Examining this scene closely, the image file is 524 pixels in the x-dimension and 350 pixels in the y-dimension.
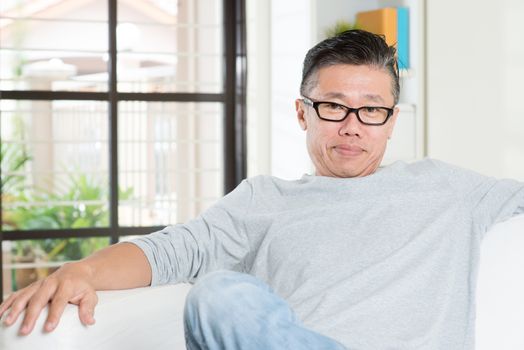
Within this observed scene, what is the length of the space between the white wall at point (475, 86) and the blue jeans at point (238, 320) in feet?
6.72

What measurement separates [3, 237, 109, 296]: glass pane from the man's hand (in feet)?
10.3

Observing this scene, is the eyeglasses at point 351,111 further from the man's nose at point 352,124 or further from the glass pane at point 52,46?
the glass pane at point 52,46

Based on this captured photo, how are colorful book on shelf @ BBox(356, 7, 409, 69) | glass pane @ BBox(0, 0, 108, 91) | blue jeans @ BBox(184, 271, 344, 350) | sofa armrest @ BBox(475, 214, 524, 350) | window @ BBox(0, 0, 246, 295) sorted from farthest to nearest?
glass pane @ BBox(0, 0, 108, 91), window @ BBox(0, 0, 246, 295), colorful book on shelf @ BBox(356, 7, 409, 69), sofa armrest @ BBox(475, 214, 524, 350), blue jeans @ BBox(184, 271, 344, 350)

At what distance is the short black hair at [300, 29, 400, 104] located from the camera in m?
1.78

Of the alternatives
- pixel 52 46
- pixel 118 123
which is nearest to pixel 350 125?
pixel 118 123

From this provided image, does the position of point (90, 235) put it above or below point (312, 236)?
below

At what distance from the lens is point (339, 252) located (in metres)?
1.66

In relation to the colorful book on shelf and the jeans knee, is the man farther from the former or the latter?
the colorful book on shelf

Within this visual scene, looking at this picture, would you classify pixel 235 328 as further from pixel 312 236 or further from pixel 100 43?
pixel 100 43

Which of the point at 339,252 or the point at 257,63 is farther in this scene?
the point at 257,63

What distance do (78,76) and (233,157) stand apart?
105 centimetres

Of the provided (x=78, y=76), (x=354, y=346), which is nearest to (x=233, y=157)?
(x=78, y=76)

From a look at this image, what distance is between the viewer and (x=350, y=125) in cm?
177

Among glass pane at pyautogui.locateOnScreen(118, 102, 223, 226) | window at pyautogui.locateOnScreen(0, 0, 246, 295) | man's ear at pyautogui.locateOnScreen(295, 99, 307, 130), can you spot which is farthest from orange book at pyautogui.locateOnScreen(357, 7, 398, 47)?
man's ear at pyautogui.locateOnScreen(295, 99, 307, 130)
